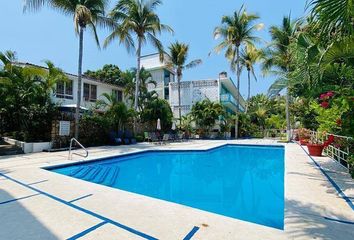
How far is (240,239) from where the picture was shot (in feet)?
10.2

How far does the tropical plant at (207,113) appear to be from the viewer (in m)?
26.6

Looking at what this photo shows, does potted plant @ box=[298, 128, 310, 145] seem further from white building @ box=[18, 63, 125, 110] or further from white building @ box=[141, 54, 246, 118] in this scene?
white building @ box=[18, 63, 125, 110]

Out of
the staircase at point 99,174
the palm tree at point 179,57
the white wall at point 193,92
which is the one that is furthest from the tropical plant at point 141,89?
the staircase at point 99,174

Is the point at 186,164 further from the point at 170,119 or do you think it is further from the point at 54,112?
the point at 170,119

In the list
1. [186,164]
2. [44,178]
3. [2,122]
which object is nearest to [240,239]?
[44,178]

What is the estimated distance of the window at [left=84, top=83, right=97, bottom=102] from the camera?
74.8 ft

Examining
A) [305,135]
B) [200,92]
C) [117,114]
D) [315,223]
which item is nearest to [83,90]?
[117,114]

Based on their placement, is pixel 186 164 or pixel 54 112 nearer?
pixel 186 164

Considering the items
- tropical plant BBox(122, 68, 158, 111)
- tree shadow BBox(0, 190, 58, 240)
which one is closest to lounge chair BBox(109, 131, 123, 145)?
tropical plant BBox(122, 68, 158, 111)

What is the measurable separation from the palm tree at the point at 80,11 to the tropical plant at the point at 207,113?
47.8 feet

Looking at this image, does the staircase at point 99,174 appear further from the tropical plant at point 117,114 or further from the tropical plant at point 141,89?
the tropical plant at point 141,89

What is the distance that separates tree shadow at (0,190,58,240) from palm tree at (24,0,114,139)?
10.5 meters

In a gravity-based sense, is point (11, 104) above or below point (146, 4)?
below

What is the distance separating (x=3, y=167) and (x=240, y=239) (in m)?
8.67
